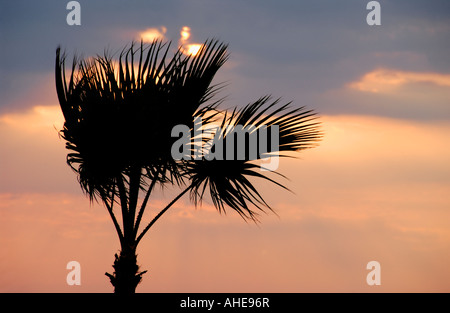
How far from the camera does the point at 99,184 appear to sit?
755 centimetres

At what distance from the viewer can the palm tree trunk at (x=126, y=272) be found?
7.83m

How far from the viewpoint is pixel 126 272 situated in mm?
7836

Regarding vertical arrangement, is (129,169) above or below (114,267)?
above

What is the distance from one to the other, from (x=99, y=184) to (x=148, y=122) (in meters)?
1.16

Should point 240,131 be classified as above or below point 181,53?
below

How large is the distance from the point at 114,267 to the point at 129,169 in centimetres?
148

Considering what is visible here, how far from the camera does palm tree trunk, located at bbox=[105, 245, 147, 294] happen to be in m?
7.83
